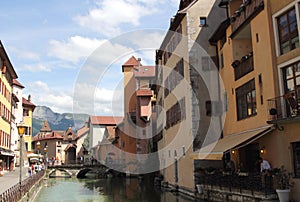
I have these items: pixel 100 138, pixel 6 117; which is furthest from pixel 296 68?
pixel 100 138

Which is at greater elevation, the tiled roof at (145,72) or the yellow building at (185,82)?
the tiled roof at (145,72)

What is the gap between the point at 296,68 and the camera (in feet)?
56.5

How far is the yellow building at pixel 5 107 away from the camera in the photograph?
42.2m

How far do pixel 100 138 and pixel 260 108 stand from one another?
262 feet

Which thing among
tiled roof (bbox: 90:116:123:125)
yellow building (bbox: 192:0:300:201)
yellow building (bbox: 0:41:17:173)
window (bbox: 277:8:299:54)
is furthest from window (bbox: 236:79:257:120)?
tiled roof (bbox: 90:116:123:125)

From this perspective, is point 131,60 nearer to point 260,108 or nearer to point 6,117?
point 6,117

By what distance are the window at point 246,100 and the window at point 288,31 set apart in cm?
353

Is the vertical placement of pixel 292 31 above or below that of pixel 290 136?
above

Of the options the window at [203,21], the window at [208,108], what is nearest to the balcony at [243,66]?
the window at [208,108]

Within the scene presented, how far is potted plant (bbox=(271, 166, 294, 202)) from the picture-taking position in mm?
16122

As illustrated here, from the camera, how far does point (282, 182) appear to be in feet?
54.5

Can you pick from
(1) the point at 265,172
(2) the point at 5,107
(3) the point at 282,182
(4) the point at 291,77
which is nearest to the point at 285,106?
(4) the point at 291,77

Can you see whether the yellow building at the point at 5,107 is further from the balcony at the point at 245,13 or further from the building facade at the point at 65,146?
the building facade at the point at 65,146

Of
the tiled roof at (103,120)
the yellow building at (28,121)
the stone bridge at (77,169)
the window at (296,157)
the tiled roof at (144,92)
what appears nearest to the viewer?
the window at (296,157)
